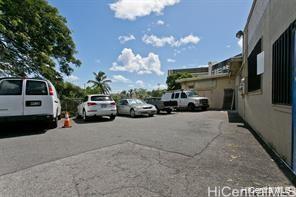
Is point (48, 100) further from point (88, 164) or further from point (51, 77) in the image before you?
point (51, 77)

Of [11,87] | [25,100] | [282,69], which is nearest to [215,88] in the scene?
[282,69]

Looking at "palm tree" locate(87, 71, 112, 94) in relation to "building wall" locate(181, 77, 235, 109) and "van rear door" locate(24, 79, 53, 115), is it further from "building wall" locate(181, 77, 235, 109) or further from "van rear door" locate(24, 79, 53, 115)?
"van rear door" locate(24, 79, 53, 115)

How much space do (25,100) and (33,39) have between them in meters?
7.90

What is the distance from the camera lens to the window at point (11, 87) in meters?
7.31

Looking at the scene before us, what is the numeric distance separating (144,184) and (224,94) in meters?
21.8

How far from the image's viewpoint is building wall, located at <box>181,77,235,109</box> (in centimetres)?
2291

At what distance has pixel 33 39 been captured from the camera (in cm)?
1356

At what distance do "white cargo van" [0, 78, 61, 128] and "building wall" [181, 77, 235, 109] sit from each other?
19.6 meters

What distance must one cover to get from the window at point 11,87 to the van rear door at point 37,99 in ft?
0.80

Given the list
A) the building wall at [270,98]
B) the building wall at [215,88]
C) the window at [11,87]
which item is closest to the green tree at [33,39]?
the window at [11,87]

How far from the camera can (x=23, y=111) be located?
7531mm

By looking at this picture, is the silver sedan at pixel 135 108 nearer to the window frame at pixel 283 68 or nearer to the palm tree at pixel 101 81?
the window frame at pixel 283 68

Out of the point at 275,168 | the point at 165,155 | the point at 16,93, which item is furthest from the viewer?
the point at 16,93

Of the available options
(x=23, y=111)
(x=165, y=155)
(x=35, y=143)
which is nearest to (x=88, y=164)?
(x=165, y=155)
